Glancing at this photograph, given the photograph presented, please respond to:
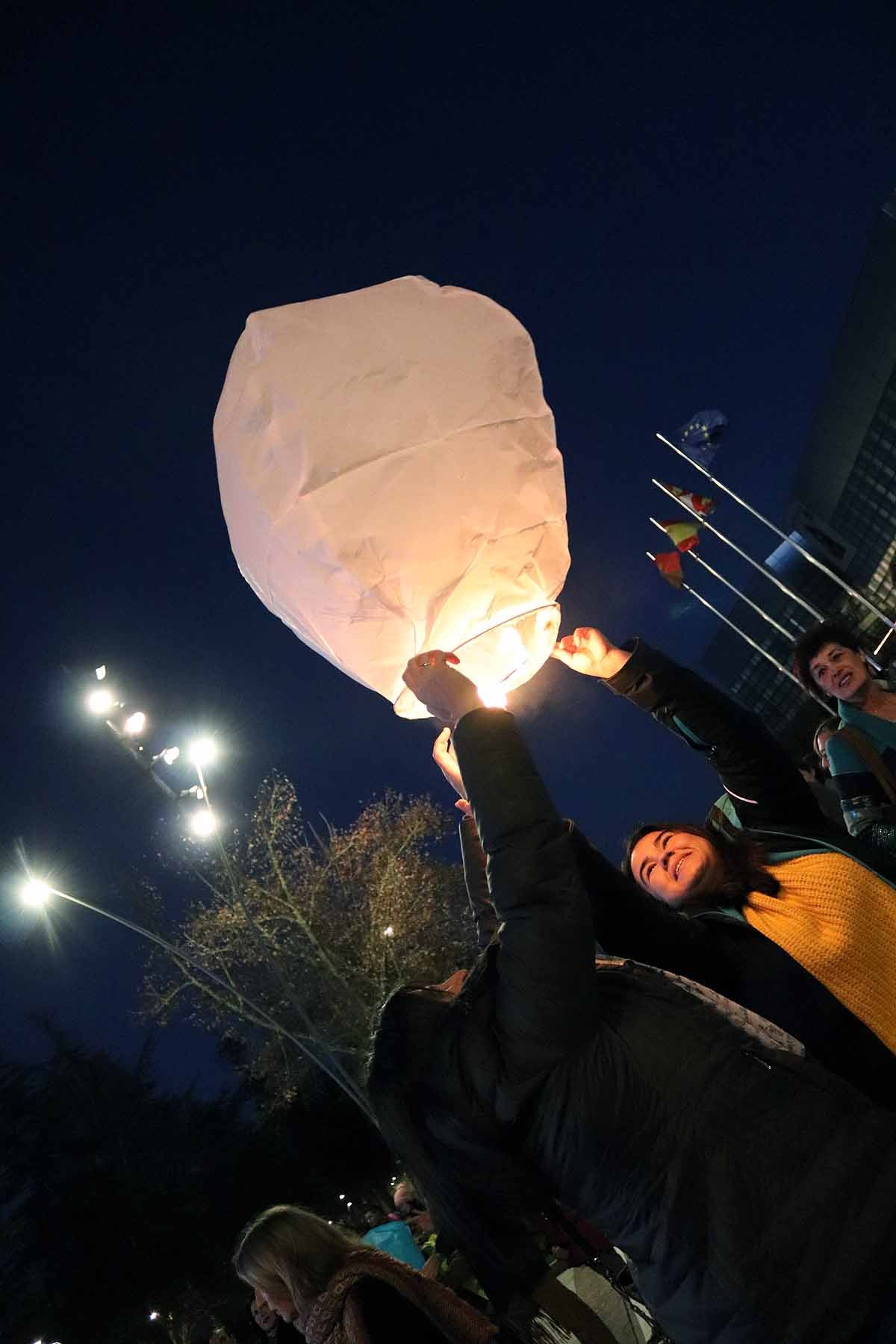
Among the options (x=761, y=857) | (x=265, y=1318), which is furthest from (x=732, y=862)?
(x=265, y=1318)

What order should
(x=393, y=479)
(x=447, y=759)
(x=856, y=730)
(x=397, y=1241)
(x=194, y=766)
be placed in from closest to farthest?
(x=393, y=479) < (x=447, y=759) < (x=856, y=730) < (x=397, y=1241) < (x=194, y=766)

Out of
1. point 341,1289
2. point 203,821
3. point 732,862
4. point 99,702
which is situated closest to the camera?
point 732,862

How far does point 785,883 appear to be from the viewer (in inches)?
94.6

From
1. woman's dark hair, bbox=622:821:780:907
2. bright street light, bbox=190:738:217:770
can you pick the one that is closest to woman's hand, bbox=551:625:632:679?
woman's dark hair, bbox=622:821:780:907

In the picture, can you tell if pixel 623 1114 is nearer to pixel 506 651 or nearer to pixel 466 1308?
pixel 506 651

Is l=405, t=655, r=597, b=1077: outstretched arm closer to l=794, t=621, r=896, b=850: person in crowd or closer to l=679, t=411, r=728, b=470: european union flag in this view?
l=794, t=621, r=896, b=850: person in crowd

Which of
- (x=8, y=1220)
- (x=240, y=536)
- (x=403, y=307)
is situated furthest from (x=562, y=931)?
(x=8, y=1220)

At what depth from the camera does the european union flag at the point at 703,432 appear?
1911cm

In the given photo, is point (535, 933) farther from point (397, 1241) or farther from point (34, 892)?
point (34, 892)

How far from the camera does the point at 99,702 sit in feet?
38.1

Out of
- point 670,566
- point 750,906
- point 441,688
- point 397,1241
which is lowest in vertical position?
point 397,1241

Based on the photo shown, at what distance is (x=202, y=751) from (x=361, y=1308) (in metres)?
10.1

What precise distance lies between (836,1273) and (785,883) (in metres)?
1.20

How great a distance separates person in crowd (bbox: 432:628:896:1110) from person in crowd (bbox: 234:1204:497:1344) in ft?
4.73
